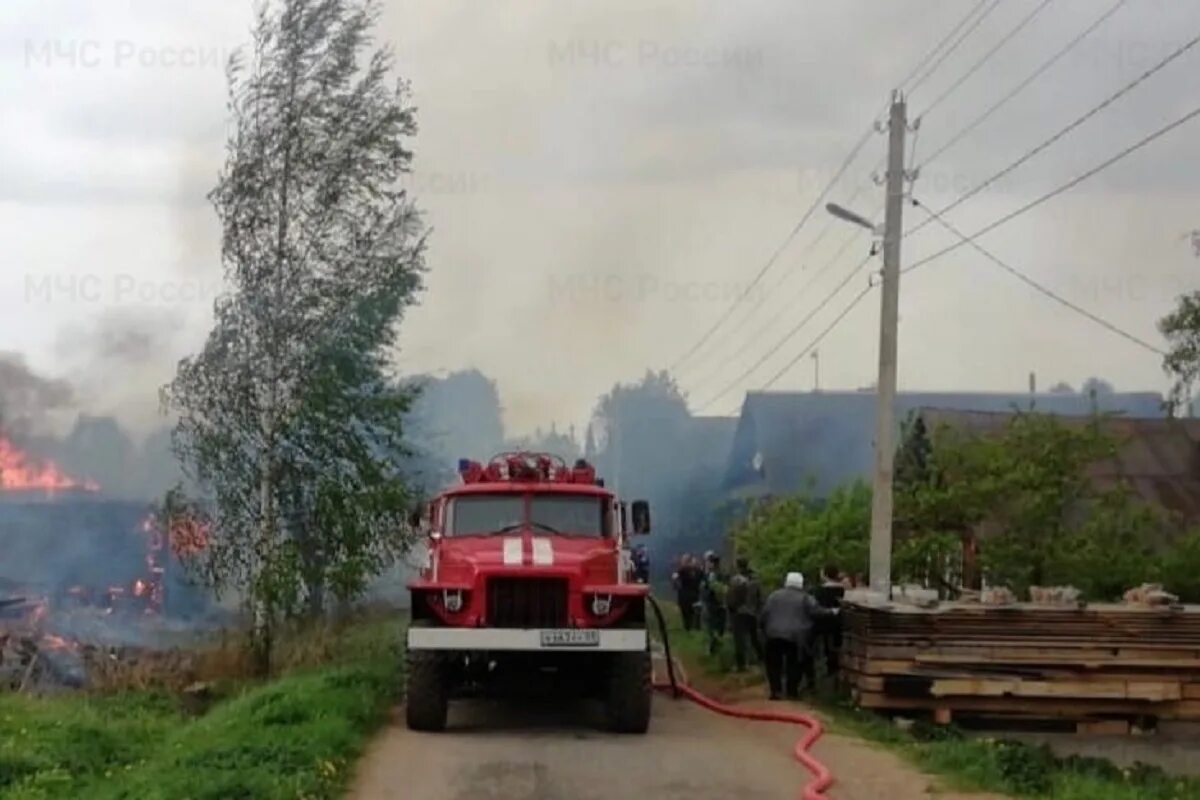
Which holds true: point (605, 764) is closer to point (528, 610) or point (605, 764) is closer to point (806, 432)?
point (528, 610)

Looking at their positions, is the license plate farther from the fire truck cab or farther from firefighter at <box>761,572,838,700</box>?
firefighter at <box>761,572,838,700</box>


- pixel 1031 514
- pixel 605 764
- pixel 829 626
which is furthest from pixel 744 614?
pixel 605 764

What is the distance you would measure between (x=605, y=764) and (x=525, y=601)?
2.44m

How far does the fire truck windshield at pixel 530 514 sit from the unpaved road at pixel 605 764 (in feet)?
6.18

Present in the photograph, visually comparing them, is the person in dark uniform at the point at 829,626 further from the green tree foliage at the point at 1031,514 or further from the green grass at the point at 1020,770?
the green grass at the point at 1020,770

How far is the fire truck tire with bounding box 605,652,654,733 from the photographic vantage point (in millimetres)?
14883

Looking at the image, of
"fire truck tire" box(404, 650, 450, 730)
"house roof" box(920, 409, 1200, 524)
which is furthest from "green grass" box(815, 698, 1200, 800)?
"house roof" box(920, 409, 1200, 524)

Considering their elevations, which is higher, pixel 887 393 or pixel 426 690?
pixel 887 393

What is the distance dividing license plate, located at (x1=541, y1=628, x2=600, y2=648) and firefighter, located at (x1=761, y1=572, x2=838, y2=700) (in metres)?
3.56

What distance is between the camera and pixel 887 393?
1900 centimetres

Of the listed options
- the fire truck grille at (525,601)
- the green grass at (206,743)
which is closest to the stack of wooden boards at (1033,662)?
the fire truck grille at (525,601)

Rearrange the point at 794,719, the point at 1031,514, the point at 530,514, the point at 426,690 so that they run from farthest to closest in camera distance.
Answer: the point at 1031,514
the point at 530,514
the point at 794,719
the point at 426,690

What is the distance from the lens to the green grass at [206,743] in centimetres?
1127

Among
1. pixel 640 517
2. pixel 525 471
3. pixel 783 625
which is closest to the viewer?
pixel 640 517
